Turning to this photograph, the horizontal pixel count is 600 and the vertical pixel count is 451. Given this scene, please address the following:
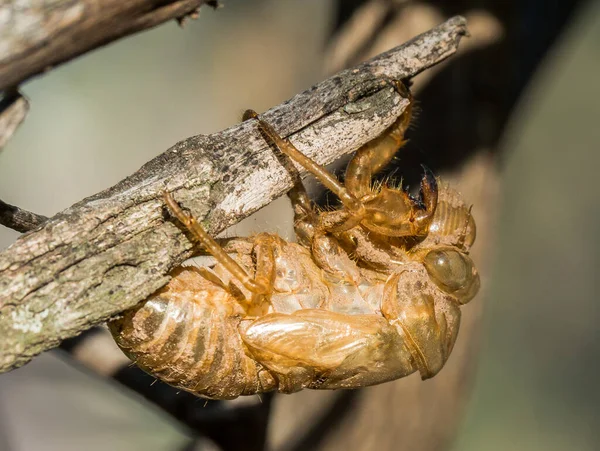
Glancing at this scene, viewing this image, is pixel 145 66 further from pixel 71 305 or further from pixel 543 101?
pixel 71 305

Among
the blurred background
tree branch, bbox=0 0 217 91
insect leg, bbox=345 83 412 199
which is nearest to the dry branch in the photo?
insect leg, bbox=345 83 412 199

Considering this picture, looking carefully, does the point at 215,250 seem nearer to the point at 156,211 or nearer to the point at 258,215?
the point at 156,211

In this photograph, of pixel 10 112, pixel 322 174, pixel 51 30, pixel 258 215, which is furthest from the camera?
pixel 258 215

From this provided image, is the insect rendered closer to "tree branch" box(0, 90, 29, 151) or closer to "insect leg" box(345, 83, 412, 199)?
"insect leg" box(345, 83, 412, 199)

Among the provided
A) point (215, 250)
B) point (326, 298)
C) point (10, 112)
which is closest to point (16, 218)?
point (10, 112)

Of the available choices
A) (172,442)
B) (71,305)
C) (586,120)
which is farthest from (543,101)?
(71,305)

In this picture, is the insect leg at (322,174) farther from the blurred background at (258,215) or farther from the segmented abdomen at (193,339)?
the blurred background at (258,215)
